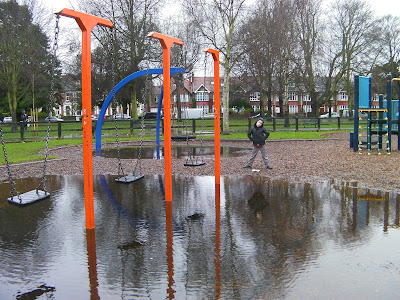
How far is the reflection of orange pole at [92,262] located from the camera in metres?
4.05

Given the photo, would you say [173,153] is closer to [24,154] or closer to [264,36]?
[24,154]

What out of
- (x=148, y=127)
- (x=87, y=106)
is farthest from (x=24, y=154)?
(x=148, y=127)

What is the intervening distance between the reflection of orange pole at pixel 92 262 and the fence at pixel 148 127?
61.6ft

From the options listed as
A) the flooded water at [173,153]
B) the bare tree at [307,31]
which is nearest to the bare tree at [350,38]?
the bare tree at [307,31]

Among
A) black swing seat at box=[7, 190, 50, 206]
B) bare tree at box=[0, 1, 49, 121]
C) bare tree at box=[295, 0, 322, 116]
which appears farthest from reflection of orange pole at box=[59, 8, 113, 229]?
bare tree at box=[295, 0, 322, 116]

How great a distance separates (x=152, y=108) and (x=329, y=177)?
93.7m

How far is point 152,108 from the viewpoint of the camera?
336 feet

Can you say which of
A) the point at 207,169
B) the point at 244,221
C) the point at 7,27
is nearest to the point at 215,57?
the point at 207,169

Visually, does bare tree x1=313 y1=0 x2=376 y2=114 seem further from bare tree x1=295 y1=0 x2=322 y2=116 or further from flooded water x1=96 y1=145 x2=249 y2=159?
flooded water x1=96 y1=145 x2=249 y2=159

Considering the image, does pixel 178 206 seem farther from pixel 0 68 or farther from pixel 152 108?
pixel 152 108

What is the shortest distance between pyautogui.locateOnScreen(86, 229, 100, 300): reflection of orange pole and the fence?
18779 mm

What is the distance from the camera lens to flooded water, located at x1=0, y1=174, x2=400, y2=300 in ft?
13.6

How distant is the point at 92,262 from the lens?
4.87 m

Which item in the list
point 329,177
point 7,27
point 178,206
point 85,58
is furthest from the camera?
point 7,27
